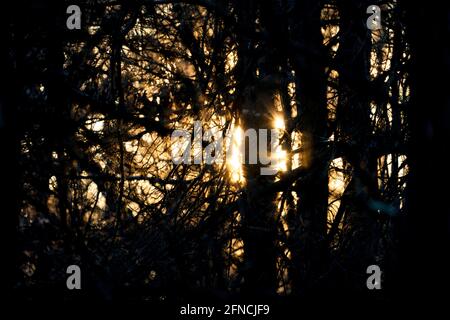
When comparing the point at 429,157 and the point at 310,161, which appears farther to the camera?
the point at 310,161

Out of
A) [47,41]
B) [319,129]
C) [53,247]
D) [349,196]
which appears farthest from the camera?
[319,129]

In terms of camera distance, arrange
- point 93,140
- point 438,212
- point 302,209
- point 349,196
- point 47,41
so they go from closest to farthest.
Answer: point 438,212
point 47,41
point 93,140
point 349,196
point 302,209

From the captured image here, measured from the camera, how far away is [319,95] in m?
6.85

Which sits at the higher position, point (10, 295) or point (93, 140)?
point (93, 140)

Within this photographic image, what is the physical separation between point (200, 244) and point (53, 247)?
916mm

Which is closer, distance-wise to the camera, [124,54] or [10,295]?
[10,295]

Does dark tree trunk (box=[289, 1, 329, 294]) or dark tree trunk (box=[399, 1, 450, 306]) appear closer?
dark tree trunk (box=[399, 1, 450, 306])

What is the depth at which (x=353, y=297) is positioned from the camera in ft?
14.0

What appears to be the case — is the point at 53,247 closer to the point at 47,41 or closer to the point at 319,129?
the point at 47,41

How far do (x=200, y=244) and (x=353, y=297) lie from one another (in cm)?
103

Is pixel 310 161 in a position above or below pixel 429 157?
above

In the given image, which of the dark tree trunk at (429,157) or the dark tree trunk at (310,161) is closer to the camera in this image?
the dark tree trunk at (429,157)
